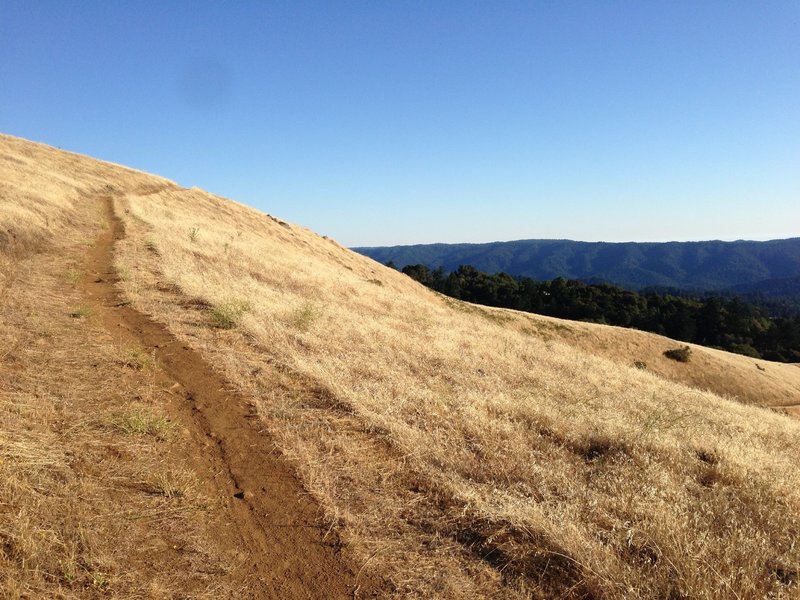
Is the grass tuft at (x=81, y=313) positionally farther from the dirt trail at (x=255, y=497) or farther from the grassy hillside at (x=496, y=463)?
the dirt trail at (x=255, y=497)

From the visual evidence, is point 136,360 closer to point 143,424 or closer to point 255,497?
point 143,424

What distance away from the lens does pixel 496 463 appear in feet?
18.3

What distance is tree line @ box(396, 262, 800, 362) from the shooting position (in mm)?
80562

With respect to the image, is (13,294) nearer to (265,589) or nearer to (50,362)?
(50,362)

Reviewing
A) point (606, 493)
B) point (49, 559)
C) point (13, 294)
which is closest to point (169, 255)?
point (13, 294)

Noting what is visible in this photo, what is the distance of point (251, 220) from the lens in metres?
42.4

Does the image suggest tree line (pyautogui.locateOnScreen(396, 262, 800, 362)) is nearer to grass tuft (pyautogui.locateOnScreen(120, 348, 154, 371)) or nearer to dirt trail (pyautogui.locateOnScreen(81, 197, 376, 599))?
grass tuft (pyautogui.locateOnScreen(120, 348, 154, 371))

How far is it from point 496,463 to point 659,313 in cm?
9545

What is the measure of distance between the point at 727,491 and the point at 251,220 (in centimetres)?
4305

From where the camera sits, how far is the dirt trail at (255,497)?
139 inches

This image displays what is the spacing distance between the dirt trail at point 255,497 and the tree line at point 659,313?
7809 cm

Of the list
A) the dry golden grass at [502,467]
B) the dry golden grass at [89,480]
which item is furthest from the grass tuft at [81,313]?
the dry golden grass at [502,467]

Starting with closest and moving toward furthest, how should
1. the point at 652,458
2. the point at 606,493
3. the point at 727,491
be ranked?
the point at 606,493 → the point at 727,491 → the point at 652,458

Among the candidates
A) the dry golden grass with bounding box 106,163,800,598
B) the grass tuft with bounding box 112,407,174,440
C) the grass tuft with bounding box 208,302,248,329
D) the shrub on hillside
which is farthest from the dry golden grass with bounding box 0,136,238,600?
the shrub on hillside
